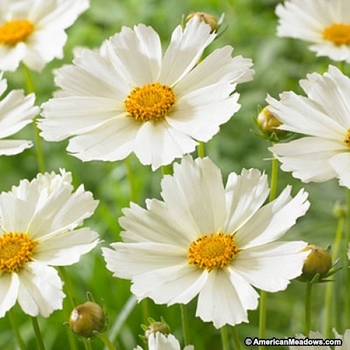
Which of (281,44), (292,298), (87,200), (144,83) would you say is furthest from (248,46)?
(87,200)

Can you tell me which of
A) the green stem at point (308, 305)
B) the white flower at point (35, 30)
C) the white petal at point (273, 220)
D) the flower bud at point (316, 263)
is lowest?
the green stem at point (308, 305)

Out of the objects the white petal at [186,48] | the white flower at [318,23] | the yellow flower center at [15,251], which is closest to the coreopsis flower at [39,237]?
the yellow flower center at [15,251]

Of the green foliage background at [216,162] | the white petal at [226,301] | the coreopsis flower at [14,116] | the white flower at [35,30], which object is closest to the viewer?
the white petal at [226,301]

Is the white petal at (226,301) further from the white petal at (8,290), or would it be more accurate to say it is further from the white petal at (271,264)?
the white petal at (8,290)

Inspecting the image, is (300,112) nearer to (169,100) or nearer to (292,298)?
(169,100)

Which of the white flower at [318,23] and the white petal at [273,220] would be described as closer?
the white petal at [273,220]
